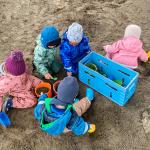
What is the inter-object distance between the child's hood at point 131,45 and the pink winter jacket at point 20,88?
40.4 inches

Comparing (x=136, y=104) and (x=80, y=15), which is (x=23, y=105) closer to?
(x=136, y=104)

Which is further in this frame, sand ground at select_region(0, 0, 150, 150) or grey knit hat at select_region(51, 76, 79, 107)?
sand ground at select_region(0, 0, 150, 150)

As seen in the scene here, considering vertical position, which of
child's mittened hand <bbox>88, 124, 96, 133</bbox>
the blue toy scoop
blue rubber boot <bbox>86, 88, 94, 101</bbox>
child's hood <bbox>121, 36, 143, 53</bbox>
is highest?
child's hood <bbox>121, 36, 143, 53</bbox>

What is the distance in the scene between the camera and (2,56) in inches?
136

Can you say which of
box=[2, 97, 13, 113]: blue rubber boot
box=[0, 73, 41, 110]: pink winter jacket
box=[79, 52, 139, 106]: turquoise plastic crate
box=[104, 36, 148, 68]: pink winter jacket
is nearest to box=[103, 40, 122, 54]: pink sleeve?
box=[104, 36, 148, 68]: pink winter jacket

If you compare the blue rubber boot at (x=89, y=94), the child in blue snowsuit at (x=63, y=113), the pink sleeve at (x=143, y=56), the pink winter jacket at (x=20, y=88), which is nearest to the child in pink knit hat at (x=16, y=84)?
the pink winter jacket at (x=20, y=88)

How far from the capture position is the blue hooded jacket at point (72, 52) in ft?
9.85

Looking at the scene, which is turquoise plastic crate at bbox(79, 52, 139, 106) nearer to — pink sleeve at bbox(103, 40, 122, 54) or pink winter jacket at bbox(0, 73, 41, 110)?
pink sleeve at bbox(103, 40, 122, 54)

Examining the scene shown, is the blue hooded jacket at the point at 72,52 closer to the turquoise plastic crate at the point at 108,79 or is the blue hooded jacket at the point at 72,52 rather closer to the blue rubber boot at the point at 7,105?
the turquoise plastic crate at the point at 108,79

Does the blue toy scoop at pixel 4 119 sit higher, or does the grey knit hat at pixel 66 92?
the grey knit hat at pixel 66 92

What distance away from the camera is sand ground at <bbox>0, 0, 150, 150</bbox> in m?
2.61

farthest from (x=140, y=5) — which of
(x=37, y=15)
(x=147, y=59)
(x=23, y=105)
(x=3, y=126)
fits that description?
(x=3, y=126)

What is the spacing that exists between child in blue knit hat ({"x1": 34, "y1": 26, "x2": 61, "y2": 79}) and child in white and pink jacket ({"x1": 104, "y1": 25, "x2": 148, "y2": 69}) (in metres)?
0.65

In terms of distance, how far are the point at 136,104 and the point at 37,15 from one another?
6.83ft
